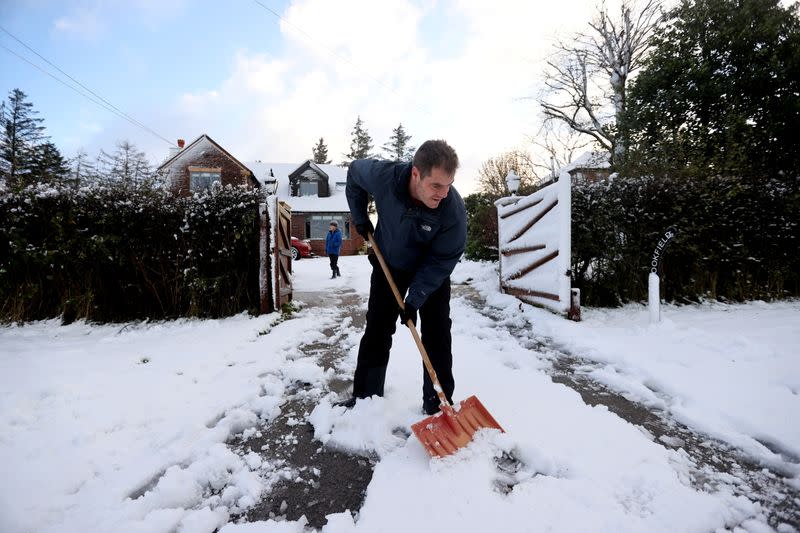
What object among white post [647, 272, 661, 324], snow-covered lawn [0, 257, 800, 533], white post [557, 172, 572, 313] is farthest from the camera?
white post [557, 172, 572, 313]

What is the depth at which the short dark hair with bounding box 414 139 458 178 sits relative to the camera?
174cm

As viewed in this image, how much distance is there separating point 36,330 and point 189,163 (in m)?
17.5

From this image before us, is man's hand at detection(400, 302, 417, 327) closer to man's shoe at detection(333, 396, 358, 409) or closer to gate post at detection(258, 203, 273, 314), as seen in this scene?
man's shoe at detection(333, 396, 358, 409)

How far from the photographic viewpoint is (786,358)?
2.62 meters

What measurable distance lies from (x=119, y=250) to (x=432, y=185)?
460 cm

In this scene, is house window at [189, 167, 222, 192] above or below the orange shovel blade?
above

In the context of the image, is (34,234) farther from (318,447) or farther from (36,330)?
(318,447)

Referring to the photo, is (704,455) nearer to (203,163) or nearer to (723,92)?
(723,92)

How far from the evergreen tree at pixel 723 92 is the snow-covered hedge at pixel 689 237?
1.68ft

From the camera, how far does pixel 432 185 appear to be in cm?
179

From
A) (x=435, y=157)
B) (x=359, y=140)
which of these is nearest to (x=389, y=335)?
(x=435, y=157)

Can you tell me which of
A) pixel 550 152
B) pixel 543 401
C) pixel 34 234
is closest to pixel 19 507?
pixel 543 401

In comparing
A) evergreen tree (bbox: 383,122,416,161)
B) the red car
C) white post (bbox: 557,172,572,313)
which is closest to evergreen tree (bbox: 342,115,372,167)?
evergreen tree (bbox: 383,122,416,161)

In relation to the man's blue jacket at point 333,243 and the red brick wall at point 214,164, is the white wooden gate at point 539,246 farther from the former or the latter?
the red brick wall at point 214,164
